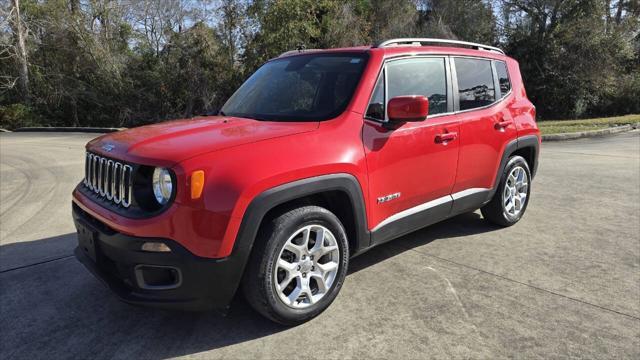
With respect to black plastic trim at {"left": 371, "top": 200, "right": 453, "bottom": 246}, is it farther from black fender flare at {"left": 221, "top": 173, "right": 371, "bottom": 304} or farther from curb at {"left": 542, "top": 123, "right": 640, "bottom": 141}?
curb at {"left": 542, "top": 123, "right": 640, "bottom": 141}

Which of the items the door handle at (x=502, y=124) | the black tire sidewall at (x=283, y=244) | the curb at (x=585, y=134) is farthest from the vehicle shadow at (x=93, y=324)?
the curb at (x=585, y=134)

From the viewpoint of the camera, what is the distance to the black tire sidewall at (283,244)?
2852mm

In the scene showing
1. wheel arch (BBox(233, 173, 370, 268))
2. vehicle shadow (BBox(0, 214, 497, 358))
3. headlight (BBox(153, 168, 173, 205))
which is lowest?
vehicle shadow (BBox(0, 214, 497, 358))

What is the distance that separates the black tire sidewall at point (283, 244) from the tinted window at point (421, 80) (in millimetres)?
1102

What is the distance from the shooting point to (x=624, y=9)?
81.0 ft

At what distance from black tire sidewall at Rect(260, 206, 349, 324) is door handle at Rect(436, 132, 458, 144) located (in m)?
1.23

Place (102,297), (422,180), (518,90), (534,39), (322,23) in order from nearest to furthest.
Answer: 1. (102,297)
2. (422,180)
3. (518,90)
4. (322,23)
5. (534,39)

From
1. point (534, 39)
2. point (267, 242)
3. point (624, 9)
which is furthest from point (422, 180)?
point (624, 9)

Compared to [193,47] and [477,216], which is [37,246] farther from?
[193,47]

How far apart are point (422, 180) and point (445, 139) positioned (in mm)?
425

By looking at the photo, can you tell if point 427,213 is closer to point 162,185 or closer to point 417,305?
point 417,305

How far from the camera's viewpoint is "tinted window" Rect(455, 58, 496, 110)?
4.21 metres

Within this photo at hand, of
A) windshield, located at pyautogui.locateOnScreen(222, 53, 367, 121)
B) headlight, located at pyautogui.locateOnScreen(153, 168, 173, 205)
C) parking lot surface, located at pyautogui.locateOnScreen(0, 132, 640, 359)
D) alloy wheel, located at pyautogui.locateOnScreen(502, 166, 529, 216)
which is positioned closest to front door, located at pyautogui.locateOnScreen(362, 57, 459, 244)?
windshield, located at pyautogui.locateOnScreen(222, 53, 367, 121)

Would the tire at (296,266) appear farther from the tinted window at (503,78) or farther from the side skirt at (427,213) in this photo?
the tinted window at (503,78)
